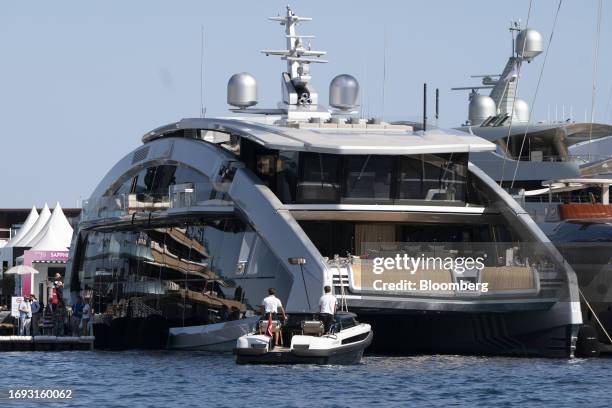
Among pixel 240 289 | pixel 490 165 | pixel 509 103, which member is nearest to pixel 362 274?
pixel 240 289

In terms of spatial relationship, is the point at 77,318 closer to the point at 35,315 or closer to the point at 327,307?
the point at 35,315

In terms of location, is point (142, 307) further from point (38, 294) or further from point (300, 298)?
point (38, 294)

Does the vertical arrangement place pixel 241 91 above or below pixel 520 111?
below

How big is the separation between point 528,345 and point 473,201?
4.92m

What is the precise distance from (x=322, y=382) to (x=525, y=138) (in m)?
32.1

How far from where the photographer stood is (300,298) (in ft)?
102

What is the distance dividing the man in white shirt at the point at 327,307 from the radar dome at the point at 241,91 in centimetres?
1693

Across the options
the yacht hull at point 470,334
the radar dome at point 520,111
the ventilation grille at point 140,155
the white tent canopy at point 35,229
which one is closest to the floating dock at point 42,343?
the ventilation grille at point 140,155

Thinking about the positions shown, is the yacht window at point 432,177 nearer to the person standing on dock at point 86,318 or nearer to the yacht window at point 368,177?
the yacht window at point 368,177

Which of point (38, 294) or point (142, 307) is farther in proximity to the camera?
point (38, 294)

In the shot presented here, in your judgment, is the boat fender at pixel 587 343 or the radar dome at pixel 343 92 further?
the radar dome at pixel 343 92

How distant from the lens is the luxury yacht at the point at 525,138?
55.4 m

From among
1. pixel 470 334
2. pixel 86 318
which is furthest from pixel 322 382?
pixel 86 318

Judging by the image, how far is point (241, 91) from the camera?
1810 inches
